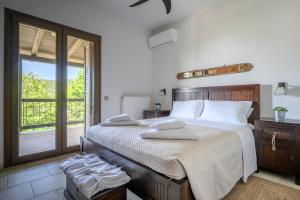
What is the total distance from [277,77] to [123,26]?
3440 millimetres

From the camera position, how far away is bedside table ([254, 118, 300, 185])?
213cm

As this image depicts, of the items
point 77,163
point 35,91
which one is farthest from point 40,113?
point 77,163

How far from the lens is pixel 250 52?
9.89 ft

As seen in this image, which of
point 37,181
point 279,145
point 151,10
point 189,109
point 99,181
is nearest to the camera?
point 99,181

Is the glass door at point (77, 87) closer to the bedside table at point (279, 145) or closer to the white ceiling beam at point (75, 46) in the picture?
the white ceiling beam at point (75, 46)

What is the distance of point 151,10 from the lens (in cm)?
373

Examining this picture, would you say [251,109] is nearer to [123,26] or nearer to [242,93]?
[242,93]

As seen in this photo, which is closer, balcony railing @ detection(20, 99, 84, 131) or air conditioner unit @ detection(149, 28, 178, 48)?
balcony railing @ detection(20, 99, 84, 131)

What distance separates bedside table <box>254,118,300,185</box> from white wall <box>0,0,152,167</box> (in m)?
2.91

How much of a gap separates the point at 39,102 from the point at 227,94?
3.53 m

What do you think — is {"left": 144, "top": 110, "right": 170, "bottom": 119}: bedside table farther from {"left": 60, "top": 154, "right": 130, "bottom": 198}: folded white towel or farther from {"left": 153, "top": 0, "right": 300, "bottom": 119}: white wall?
{"left": 60, "top": 154, "right": 130, "bottom": 198}: folded white towel

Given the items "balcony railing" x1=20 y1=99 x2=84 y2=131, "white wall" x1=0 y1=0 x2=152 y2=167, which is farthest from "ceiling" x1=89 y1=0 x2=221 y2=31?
"balcony railing" x1=20 y1=99 x2=84 y2=131

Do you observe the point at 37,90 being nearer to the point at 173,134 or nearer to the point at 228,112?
the point at 173,134

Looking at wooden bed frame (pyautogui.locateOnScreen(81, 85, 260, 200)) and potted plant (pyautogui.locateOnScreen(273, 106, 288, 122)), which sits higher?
potted plant (pyautogui.locateOnScreen(273, 106, 288, 122))
